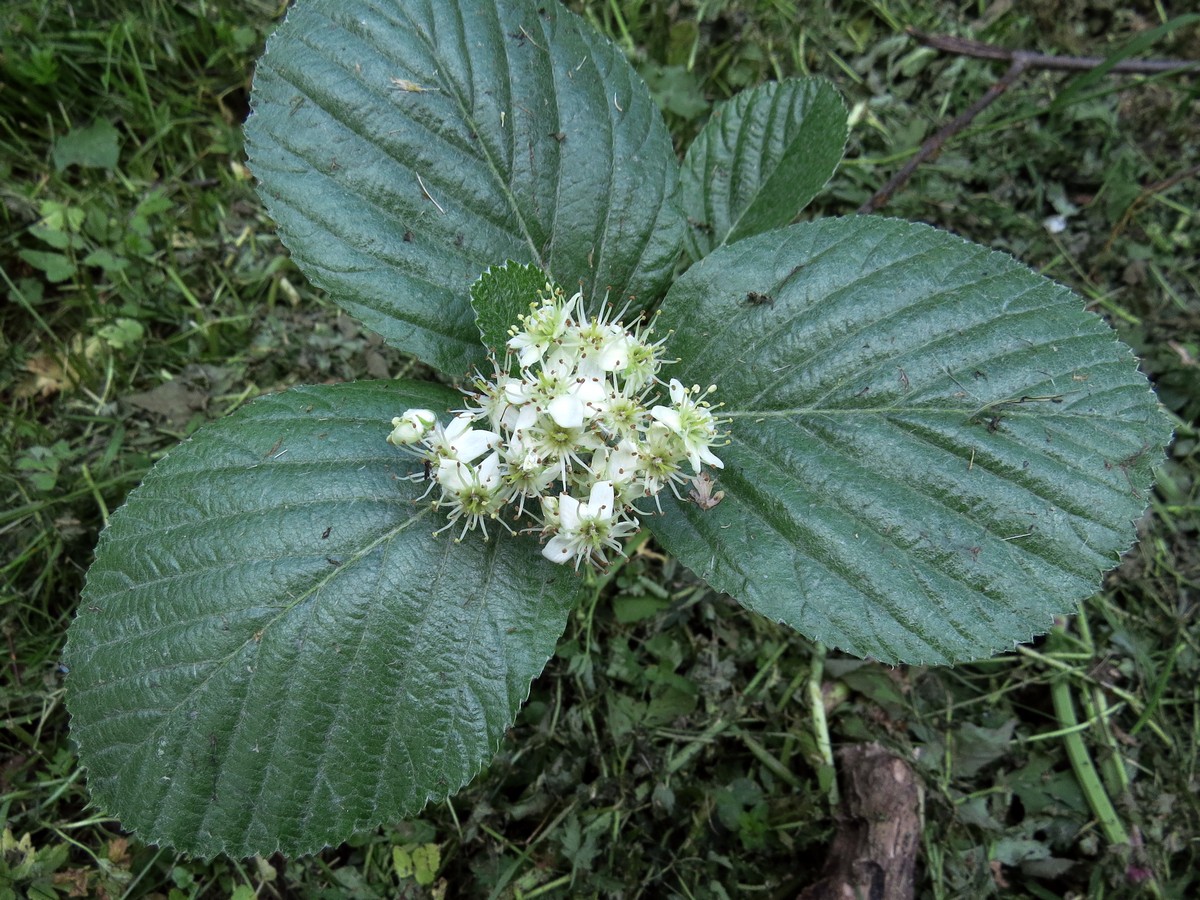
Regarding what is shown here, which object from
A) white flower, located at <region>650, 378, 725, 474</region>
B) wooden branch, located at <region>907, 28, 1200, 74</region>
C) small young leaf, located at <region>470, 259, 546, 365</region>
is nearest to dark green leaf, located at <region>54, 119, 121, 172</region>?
small young leaf, located at <region>470, 259, 546, 365</region>

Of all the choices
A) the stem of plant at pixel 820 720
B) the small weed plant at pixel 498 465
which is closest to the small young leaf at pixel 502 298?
the small weed plant at pixel 498 465

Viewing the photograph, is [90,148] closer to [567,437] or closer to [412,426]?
[412,426]

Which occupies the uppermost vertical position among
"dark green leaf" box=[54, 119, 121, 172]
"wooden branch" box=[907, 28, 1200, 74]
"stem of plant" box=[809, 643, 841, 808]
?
"wooden branch" box=[907, 28, 1200, 74]

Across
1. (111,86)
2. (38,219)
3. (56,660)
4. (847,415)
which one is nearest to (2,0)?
(111,86)

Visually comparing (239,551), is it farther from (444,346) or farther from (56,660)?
(56,660)

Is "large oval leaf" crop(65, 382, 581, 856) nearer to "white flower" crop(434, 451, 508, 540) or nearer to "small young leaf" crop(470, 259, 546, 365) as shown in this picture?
"white flower" crop(434, 451, 508, 540)
